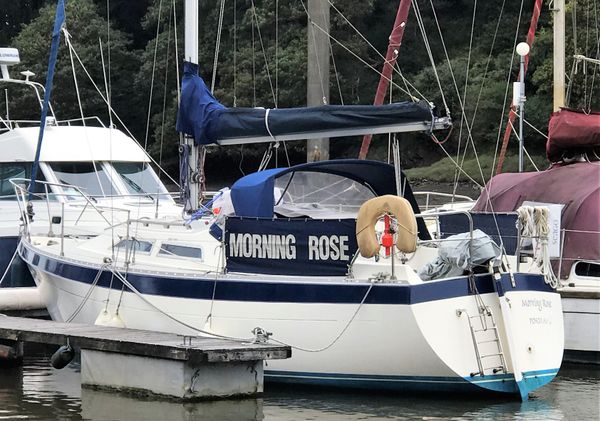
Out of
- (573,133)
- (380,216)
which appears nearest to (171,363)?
(380,216)

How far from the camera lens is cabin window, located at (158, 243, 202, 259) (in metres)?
15.9

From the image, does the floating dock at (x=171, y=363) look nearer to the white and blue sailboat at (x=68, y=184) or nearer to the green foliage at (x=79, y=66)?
the white and blue sailboat at (x=68, y=184)

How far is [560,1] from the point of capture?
23891 millimetres

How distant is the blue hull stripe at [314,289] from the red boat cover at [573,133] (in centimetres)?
575

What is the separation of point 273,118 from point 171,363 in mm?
3793

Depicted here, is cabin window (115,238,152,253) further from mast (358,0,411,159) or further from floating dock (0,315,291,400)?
mast (358,0,411,159)

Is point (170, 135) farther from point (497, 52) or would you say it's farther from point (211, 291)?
point (211, 291)

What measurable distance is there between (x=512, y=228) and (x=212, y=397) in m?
4.95

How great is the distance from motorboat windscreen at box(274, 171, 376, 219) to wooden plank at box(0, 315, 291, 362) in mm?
2363

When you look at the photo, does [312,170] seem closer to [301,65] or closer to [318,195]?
[318,195]

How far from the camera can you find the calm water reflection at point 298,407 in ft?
44.0

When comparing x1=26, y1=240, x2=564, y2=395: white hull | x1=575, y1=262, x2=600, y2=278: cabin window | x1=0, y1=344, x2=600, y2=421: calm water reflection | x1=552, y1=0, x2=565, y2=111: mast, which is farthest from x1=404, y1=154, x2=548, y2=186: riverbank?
x1=26, y1=240, x2=564, y2=395: white hull

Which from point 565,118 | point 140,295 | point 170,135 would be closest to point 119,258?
point 140,295

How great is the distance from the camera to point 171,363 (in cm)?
1385
